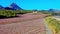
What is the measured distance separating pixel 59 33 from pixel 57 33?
10.8 inches

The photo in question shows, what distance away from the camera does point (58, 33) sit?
41.0 feet

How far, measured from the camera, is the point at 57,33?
498 inches

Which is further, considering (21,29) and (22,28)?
(22,28)

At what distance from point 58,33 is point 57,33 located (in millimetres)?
148

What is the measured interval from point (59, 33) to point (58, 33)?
0.41 ft

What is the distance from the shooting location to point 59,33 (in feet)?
40.6
